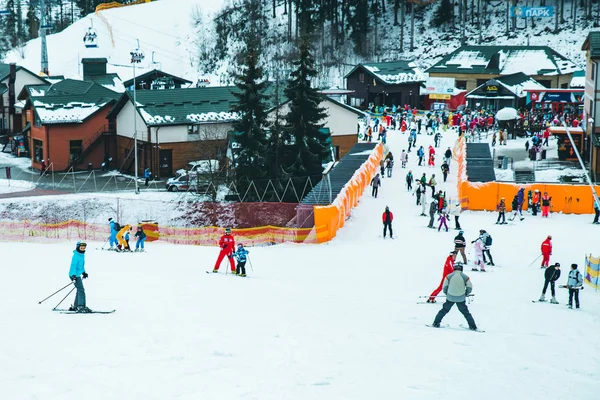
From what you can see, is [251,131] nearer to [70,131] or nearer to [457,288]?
[70,131]

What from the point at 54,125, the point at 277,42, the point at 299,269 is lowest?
the point at 299,269

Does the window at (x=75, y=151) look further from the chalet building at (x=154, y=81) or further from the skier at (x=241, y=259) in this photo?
the skier at (x=241, y=259)

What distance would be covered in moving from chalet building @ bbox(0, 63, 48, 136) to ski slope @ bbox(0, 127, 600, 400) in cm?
4876

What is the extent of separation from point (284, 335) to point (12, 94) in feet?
207

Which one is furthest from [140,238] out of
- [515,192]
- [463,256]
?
[515,192]

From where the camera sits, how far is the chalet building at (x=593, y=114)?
44.1 meters

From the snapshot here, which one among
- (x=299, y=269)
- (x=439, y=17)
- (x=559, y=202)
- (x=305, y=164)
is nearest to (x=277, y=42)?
(x=439, y=17)

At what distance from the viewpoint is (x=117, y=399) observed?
1120 cm

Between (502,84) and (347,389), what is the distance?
57558 mm

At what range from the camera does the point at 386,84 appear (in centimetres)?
7800

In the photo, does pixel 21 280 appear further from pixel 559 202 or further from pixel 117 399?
pixel 559 202

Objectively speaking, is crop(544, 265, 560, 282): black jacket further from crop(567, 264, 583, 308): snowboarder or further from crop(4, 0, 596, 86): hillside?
crop(4, 0, 596, 86): hillside

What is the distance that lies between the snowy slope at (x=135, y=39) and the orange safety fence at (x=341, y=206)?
67306 mm

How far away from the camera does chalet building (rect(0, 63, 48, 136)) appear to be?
7231cm
